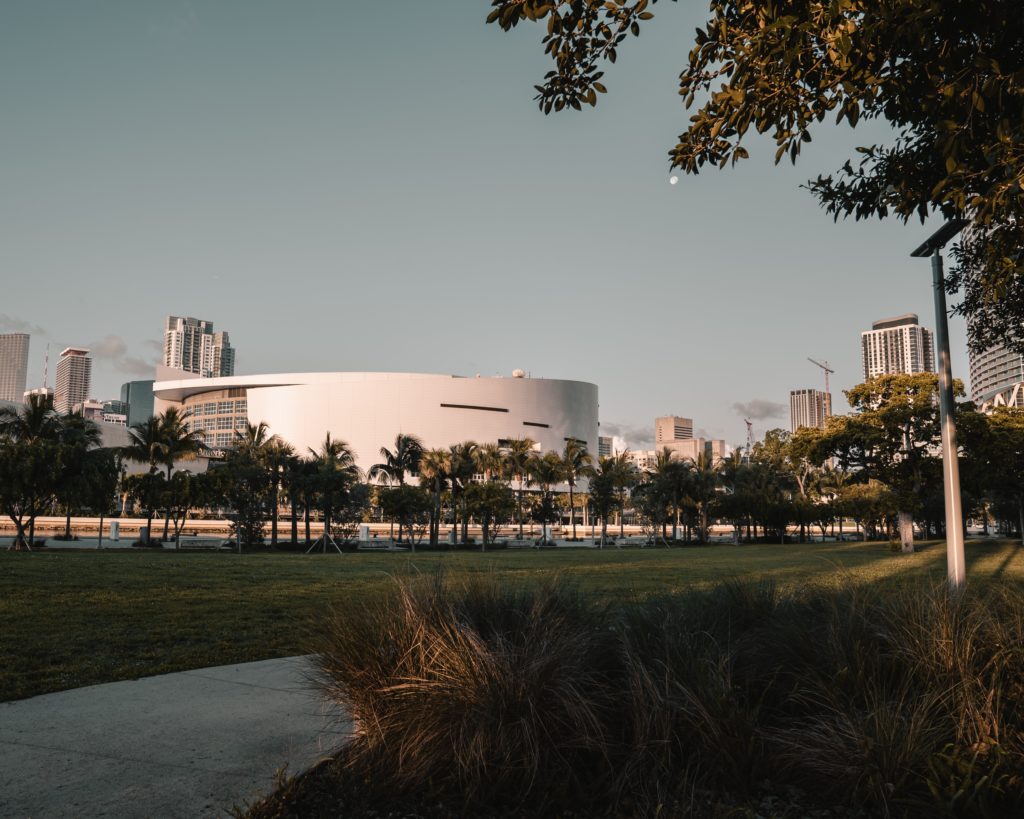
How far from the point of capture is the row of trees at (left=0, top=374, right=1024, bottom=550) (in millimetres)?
37469

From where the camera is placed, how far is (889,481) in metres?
41.8

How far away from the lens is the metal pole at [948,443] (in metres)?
11.5

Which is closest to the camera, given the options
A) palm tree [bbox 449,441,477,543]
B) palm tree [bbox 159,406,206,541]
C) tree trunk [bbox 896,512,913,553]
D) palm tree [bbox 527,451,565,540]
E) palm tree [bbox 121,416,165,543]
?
tree trunk [bbox 896,512,913,553]

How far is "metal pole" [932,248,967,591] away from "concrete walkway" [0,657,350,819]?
31.6 ft

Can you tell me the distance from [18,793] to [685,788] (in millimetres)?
3612

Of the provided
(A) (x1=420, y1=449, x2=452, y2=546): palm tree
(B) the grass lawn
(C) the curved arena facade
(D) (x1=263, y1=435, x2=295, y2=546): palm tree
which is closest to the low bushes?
(B) the grass lawn

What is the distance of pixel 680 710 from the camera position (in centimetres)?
464

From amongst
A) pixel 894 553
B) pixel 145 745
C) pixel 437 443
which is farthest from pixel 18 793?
pixel 437 443

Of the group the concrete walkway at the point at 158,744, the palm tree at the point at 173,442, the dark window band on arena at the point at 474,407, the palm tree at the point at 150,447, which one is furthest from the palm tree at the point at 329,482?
the dark window band on arena at the point at 474,407

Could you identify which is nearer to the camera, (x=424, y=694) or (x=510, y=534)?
(x=424, y=694)

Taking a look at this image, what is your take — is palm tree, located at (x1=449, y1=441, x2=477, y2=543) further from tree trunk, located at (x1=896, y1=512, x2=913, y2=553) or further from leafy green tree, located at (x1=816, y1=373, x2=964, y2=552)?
tree trunk, located at (x1=896, y1=512, x2=913, y2=553)

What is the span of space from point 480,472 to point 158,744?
64.9m

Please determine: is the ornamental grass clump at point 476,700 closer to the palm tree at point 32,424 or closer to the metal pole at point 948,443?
the metal pole at point 948,443

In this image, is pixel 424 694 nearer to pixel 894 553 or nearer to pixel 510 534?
pixel 894 553
